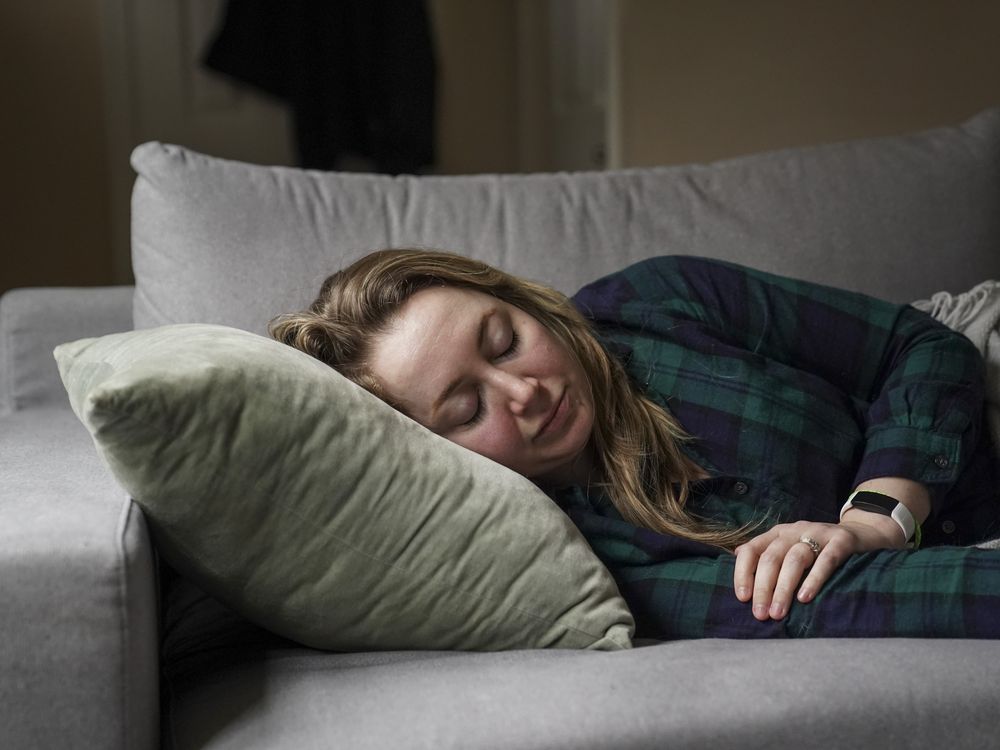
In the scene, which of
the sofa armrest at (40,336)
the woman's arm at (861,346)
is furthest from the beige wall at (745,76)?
the sofa armrest at (40,336)

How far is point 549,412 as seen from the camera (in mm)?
1205

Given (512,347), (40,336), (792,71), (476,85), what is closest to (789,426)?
(512,347)

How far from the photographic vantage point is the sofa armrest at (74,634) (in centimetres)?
84

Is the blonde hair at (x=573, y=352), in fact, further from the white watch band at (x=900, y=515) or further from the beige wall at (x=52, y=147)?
the beige wall at (x=52, y=147)

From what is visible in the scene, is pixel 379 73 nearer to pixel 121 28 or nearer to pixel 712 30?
pixel 121 28

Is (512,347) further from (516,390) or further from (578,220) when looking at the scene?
(578,220)

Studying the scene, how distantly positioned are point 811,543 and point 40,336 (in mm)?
1197

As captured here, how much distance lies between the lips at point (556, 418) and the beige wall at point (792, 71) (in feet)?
6.39

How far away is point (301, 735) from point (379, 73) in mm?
3168

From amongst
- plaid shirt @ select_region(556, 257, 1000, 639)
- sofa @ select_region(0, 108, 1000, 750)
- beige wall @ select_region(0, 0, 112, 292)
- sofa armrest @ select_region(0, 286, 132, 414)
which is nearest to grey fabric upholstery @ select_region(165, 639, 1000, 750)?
sofa @ select_region(0, 108, 1000, 750)

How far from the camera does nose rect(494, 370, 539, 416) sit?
1.17 meters

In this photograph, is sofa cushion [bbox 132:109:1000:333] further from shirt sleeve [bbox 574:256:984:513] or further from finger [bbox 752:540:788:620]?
finger [bbox 752:540:788:620]

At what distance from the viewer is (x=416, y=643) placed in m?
1.05

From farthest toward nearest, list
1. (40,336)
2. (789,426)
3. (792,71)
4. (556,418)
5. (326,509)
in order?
1. (792,71)
2. (40,336)
3. (789,426)
4. (556,418)
5. (326,509)
